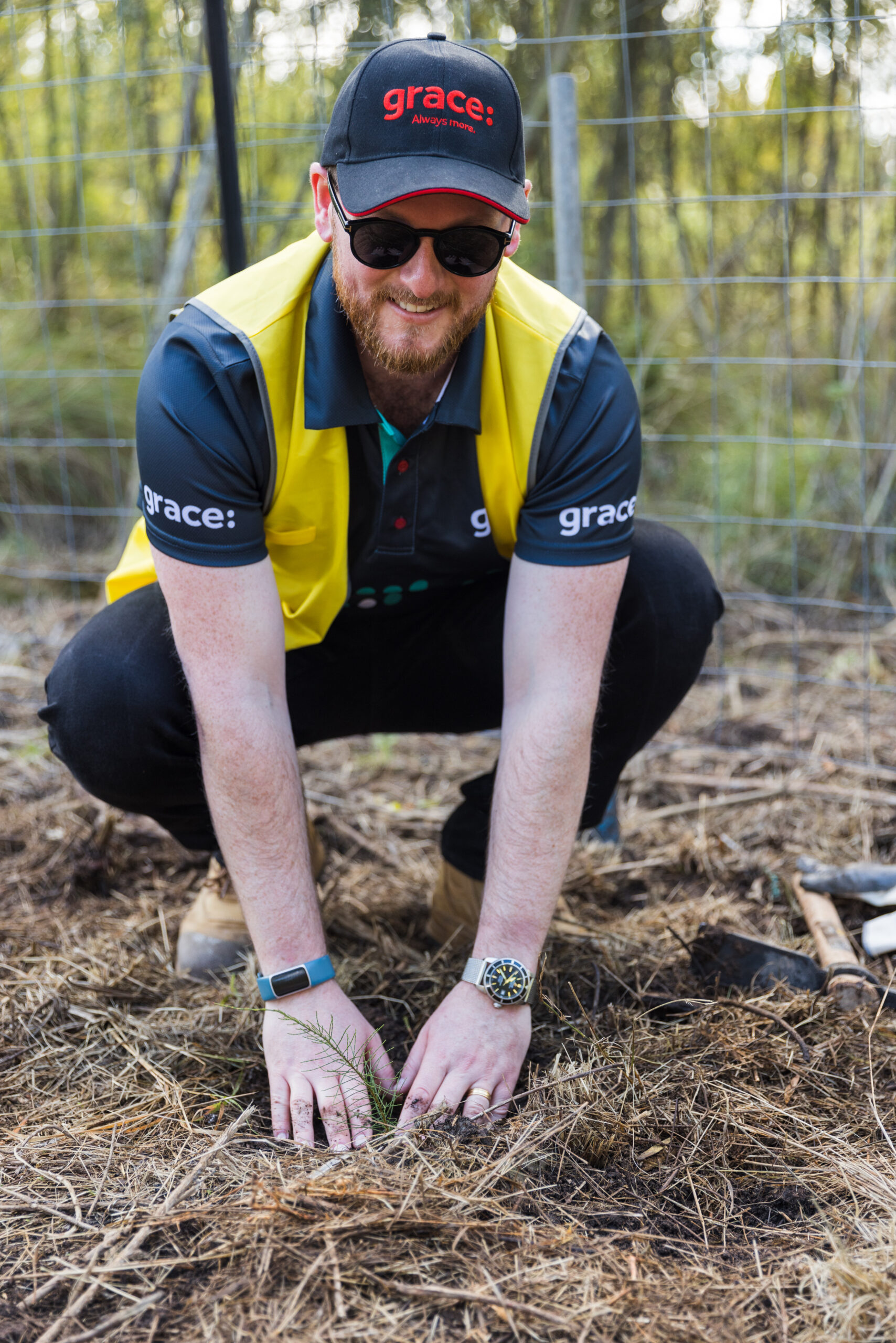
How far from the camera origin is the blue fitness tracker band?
1589 mm

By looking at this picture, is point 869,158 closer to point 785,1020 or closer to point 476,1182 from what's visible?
point 785,1020

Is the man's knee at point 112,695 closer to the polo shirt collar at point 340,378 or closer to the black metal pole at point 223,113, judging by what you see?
the polo shirt collar at point 340,378

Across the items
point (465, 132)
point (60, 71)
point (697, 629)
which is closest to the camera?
point (465, 132)

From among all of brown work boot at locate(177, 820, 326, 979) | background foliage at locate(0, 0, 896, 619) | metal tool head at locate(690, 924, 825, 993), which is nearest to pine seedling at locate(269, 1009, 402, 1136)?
brown work boot at locate(177, 820, 326, 979)

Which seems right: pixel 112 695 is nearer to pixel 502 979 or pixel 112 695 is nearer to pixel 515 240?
pixel 502 979

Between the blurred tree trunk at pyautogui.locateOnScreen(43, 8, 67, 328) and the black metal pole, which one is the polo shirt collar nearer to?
the black metal pole

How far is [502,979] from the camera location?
161 centimetres

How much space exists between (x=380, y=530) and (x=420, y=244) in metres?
0.46

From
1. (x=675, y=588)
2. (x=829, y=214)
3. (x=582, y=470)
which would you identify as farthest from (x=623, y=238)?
(x=582, y=470)

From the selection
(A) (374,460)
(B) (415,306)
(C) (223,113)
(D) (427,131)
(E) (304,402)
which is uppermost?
(C) (223,113)

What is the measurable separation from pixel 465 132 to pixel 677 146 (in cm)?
406

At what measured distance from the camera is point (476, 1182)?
1.37 meters

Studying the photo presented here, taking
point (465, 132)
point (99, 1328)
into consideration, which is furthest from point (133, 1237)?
point (465, 132)

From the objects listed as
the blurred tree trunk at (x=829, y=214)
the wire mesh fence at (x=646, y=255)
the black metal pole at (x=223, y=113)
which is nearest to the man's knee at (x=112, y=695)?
the black metal pole at (x=223, y=113)
